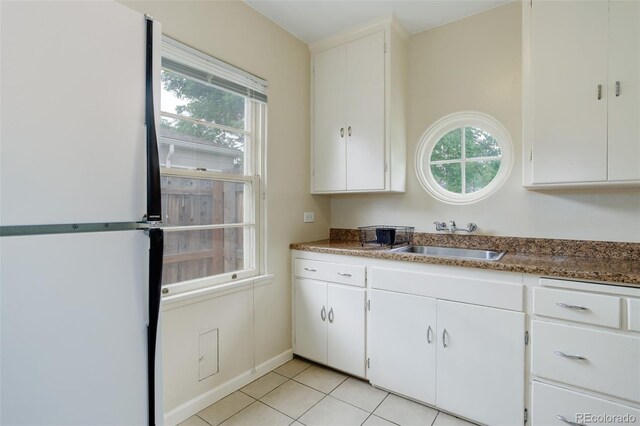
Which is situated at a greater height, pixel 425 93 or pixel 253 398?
pixel 425 93

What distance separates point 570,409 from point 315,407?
132 cm

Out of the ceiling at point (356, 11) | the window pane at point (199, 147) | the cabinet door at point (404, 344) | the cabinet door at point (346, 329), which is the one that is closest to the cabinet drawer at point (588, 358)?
the cabinet door at point (404, 344)

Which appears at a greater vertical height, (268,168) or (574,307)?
(268,168)

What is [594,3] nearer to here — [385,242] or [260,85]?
[385,242]

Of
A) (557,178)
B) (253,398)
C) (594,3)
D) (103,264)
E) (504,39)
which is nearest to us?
(103,264)

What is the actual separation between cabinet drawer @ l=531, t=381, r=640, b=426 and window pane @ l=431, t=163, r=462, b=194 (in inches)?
54.7

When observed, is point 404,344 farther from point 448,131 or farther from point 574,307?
point 448,131

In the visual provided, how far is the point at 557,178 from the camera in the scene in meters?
1.81

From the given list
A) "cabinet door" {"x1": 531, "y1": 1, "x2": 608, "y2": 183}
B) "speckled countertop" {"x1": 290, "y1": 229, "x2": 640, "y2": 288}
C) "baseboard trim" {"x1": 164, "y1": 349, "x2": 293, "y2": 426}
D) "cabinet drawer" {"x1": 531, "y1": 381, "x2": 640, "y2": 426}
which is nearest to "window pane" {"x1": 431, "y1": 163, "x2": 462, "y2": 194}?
"speckled countertop" {"x1": 290, "y1": 229, "x2": 640, "y2": 288}

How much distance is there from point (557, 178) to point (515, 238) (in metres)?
0.53

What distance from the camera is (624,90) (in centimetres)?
163

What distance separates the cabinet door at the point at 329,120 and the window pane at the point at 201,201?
2.35ft

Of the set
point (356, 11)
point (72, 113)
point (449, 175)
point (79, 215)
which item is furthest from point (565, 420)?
point (356, 11)

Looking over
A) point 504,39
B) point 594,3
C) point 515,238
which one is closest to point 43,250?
point 515,238
